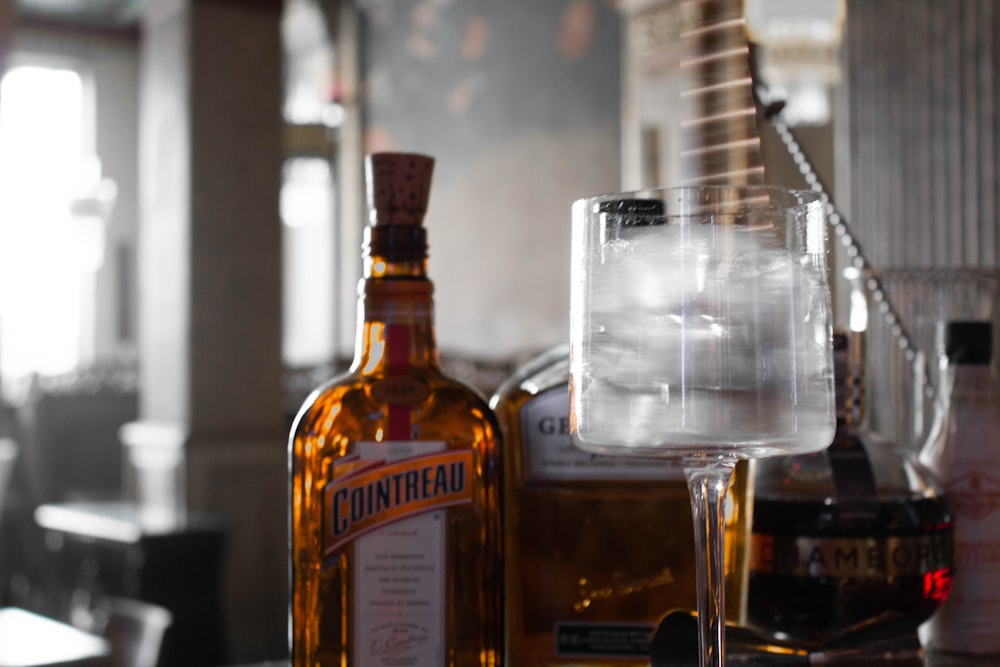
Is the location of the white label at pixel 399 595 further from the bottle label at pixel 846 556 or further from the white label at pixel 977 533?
the white label at pixel 977 533

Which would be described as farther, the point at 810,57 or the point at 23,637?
the point at 810,57

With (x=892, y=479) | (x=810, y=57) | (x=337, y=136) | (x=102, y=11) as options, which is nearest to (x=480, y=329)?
(x=337, y=136)

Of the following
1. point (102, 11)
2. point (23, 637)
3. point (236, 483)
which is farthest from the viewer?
point (102, 11)

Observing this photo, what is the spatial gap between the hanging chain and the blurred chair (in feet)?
9.56

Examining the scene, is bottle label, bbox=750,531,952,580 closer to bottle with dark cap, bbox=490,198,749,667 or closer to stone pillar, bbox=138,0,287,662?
bottle with dark cap, bbox=490,198,749,667

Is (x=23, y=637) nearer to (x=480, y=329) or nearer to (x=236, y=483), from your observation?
(x=236, y=483)

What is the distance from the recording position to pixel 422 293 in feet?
2.06

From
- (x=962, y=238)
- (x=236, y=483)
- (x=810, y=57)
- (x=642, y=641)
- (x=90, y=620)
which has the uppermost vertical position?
(x=810, y=57)

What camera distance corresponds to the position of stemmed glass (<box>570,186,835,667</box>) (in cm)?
47

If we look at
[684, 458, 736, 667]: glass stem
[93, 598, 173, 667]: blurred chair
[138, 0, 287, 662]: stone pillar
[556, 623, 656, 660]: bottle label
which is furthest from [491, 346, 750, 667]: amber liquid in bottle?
[138, 0, 287, 662]: stone pillar

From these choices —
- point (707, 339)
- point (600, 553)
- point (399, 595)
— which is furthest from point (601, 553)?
point (707, 339)

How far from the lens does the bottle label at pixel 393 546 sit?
612mm

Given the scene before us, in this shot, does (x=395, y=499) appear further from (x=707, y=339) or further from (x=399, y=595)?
(x=707, y=339)

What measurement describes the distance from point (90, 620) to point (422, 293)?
4085 millimetres
